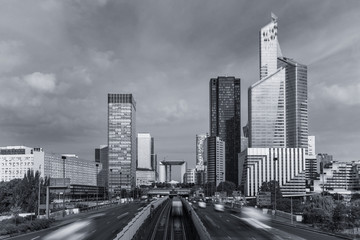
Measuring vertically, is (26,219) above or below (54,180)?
below

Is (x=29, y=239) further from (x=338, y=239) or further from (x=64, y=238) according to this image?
(x=338, y=239)

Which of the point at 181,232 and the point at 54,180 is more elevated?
the point at 54,180

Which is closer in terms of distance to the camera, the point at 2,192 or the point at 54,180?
the point at 54,180

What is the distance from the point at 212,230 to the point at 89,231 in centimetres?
1929

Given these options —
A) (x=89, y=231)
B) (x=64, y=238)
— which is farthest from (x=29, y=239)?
(x=89, y=231)

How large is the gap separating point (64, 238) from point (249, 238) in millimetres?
24682

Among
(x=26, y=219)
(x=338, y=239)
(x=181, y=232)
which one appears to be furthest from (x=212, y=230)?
(x=26, y=219)

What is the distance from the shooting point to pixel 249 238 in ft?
176

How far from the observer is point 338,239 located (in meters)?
54.2

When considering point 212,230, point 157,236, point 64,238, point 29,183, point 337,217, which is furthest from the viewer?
point 29,183

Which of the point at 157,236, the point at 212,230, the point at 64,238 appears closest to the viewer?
the point at 64,238

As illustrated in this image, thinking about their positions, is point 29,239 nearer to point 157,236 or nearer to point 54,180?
point 157,236

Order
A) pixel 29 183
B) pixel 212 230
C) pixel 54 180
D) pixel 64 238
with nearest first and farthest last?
pixel 64 238 → pixel 212 230 → pixel 54 180 → pixel 29 183

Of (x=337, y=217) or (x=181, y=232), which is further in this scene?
(x=337, y=217)
